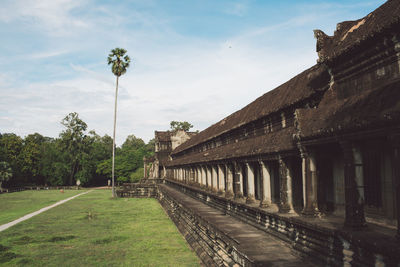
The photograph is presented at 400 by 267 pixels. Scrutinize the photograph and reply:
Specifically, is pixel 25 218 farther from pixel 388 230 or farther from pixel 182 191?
pixel 388 230

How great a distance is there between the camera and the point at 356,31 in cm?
724

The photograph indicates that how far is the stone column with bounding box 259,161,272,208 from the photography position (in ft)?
35.6

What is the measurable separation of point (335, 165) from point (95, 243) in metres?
11.4

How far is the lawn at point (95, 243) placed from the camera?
11.6 m

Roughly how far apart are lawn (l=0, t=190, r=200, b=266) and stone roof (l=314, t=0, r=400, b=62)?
8330mm

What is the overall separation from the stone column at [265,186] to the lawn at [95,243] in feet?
10.9

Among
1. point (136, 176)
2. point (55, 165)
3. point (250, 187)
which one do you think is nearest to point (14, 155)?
point (55, 165)

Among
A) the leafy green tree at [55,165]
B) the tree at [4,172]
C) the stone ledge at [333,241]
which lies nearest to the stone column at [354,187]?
the stone ledge at [333,241]

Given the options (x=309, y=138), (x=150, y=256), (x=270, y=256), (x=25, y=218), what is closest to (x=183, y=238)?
(x=150, y=256)

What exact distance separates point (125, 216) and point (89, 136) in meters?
49.3

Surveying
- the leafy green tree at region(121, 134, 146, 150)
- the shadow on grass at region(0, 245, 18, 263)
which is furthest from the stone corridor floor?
the leafy green tree at region(121, 134, 146, 150)

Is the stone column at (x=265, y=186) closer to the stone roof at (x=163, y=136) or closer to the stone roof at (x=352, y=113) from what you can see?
the stone roof at (x=352, y=113)

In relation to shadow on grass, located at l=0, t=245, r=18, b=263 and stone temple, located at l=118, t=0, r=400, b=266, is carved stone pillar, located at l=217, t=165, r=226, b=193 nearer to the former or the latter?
stone temple, located at l=118, t=0, r=400, b=266

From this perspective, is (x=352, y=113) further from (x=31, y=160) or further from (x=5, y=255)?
(x=31, y=160)
